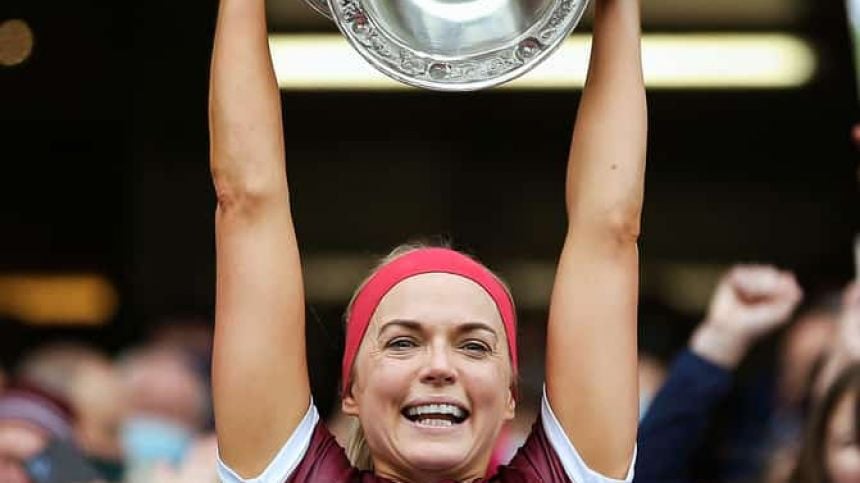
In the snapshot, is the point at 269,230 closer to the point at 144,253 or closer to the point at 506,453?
the point at 506,453

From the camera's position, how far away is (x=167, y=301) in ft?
15.5

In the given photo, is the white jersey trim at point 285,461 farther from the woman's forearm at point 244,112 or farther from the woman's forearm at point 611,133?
the woman's forearm at point 611,133

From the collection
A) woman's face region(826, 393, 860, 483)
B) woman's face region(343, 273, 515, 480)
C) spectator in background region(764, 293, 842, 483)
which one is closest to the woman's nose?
woman's face region(343, 273, 515, 480)

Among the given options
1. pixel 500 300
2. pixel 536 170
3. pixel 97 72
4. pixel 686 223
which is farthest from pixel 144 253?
pixel 500 300

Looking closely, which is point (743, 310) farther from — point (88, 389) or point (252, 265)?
point (252, 265)

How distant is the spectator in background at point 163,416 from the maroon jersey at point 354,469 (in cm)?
215

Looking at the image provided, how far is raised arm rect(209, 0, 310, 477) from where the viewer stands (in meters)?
2.16

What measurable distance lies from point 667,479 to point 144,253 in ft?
4.72

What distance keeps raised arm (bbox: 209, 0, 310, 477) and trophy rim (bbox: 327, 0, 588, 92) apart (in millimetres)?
109

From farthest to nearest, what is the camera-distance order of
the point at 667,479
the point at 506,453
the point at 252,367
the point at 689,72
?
the point at 689,72 → the point at 667,479 → the point at 506,453 → the point at 252,367

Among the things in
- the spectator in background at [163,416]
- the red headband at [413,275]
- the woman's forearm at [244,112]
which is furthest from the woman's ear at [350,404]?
the spectator in background at [163,416]

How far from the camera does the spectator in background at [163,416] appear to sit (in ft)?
14.5

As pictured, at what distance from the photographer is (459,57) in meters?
2.21

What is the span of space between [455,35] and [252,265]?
0.33 meters
